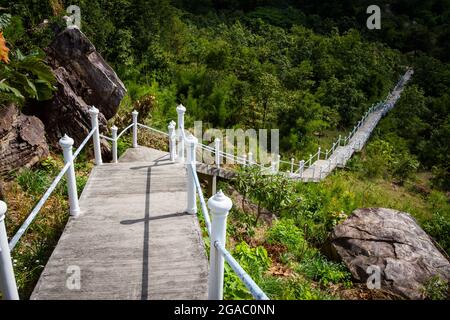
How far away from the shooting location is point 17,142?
6.98m

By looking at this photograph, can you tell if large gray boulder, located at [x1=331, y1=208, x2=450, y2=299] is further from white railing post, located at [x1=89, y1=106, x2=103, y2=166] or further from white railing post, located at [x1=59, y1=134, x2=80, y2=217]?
white railing post, located at [x1=89, y1=106, x2=103, y2=166]

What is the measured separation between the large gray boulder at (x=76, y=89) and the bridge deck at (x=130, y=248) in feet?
9.61

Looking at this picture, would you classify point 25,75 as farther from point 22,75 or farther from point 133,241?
point 133,241

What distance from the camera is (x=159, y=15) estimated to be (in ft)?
55.3

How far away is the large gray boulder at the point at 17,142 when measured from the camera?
21.9 ft

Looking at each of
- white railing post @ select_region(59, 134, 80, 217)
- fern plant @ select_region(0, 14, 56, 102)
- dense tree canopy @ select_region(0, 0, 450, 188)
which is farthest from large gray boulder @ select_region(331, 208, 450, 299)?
dense tree canopy @ select_region(0, 0, 450, 188)

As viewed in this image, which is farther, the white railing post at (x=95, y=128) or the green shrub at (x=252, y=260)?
the white railing post at (x=95, y=128)

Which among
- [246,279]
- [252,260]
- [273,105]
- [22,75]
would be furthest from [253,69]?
[246,279]

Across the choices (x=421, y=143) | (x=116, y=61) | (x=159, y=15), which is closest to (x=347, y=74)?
(x=421, y=143)

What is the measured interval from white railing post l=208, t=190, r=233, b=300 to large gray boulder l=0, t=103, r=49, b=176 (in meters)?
5.00

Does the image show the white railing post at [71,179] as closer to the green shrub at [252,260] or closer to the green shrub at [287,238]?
the green shrub at [252,260]

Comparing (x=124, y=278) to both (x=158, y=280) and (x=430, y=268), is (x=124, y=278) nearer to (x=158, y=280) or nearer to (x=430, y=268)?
(x=158, y=280)

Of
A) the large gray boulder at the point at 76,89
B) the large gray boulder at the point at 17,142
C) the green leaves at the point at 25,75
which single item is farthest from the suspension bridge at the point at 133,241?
the large gray boulder at the point at 76,89

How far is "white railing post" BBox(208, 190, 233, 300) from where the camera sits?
9.50ft
